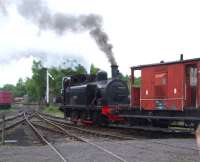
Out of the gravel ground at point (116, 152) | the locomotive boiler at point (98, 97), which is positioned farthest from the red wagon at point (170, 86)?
the gravel ground at point (116, 152)

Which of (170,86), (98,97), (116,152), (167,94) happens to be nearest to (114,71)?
(98,97)

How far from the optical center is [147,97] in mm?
21906

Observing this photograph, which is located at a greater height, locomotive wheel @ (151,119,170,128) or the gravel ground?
locomotive wheel @ (151,119,170,128)

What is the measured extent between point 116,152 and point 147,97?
8.73 metres

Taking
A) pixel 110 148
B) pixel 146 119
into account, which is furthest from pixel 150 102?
pixel 110 148

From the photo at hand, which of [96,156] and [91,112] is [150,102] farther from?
[96,156]

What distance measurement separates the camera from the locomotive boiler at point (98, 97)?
2603 centimetres

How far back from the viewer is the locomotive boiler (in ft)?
85.4

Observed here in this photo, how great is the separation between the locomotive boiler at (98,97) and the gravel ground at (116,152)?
10.1 metres

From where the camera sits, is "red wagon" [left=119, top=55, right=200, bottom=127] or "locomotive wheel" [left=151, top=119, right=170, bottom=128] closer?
"red wagon" [left=119, top=55, right=200, bottom=127]

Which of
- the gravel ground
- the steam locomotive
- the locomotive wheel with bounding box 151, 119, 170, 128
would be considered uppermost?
the steam locomotive

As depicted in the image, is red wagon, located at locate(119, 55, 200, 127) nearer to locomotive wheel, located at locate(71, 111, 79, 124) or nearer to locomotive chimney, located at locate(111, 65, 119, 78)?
locomotive chimney, located at locate(111, 65, 119, 78)

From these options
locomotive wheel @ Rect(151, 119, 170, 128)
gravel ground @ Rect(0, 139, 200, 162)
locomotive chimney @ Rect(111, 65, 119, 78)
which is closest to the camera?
gravel ground @ Rect(0, 139, 200, 162)

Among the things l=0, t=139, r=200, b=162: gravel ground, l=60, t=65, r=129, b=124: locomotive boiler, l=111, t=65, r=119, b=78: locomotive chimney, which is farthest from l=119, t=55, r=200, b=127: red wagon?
l=111, t=65, r=119, b=78: locomotive chimney
